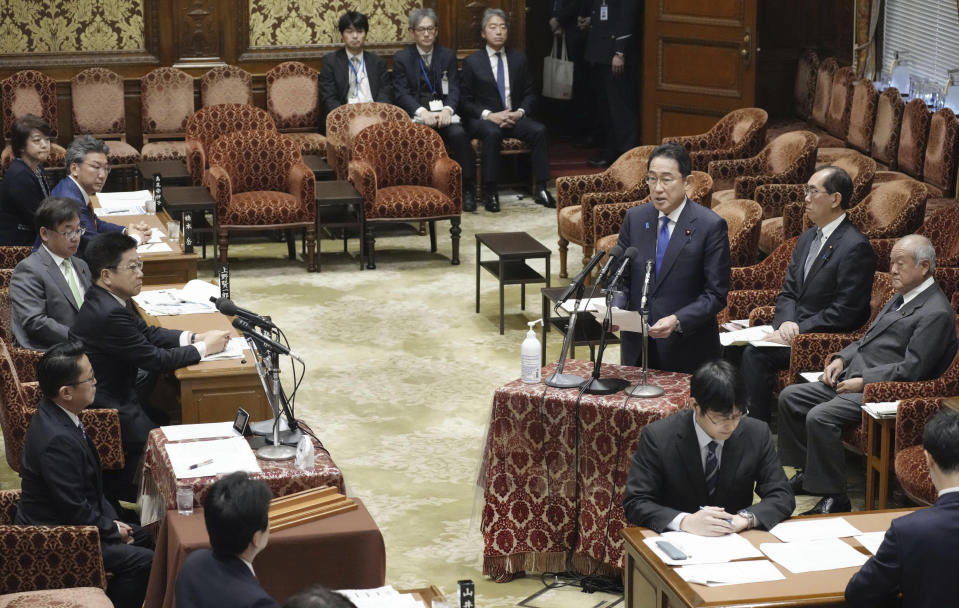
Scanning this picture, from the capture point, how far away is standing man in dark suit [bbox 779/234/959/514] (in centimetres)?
593

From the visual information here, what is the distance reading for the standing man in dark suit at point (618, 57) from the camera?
12570 millimetres

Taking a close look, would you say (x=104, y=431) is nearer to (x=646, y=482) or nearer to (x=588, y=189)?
(x=646, y=482)

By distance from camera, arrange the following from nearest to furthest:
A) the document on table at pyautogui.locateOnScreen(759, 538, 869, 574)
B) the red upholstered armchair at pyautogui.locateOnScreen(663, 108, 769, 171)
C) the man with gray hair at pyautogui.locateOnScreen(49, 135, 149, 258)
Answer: the document on table at pyautogui.locateOnScreen(759, 538, 869, 574) < the man with gray hair at pyautogui.locateOnScreen(49, 135, 149, 258) < the red upholstered armchair at pyautogui.locateOnScreen(663, 108, 769, 171)

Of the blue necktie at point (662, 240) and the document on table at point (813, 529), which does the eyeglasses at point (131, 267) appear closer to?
the blue necktie at point (662, 240)

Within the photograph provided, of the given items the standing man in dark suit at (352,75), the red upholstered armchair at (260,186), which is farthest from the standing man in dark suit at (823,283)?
the standing man in dark suit at (352,75)

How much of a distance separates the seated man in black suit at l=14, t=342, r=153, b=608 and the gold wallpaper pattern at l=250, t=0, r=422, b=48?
795cm

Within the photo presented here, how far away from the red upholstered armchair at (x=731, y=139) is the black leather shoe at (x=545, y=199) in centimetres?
173

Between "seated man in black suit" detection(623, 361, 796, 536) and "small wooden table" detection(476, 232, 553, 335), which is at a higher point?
"seated man in black suit" detection(623, 361, 796, 536)

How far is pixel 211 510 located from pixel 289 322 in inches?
210

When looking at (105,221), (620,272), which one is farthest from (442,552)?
(105,221)

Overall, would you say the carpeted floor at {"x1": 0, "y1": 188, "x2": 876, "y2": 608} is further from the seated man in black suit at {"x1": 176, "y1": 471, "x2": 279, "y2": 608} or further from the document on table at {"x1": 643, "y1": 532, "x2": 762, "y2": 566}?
the seated man in black suit at {"x1": 176, "y1": 471, "x2": 279, "y2": 608}

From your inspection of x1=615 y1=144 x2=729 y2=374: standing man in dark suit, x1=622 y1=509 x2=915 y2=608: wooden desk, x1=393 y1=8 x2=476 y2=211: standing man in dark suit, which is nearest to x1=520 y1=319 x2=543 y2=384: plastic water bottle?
x1=615 y1=144 x2=729 y2=374: standing man in dark suit

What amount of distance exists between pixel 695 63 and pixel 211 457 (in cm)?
803

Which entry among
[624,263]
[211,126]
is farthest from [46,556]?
[211,126]
